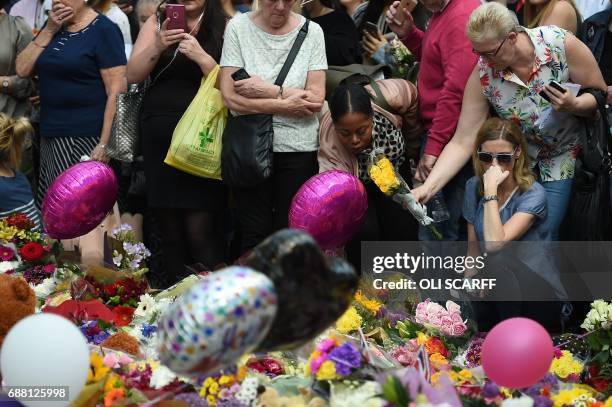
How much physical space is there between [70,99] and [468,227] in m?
2.33

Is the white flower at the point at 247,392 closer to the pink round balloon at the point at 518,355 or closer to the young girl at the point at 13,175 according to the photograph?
the pink round balloon at the point at 518,355

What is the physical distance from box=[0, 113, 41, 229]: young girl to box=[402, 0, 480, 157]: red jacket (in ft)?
6.94

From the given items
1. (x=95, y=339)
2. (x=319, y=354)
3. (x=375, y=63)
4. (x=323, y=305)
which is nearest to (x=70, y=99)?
(x=375, y=63)

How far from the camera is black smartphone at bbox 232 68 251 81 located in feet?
16.9

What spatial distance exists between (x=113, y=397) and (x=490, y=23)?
2.33 meters

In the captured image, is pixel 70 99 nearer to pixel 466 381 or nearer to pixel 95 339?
pixel 95 339

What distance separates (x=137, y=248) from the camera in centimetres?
513

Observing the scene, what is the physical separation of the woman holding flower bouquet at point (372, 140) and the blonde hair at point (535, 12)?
24.4 inches

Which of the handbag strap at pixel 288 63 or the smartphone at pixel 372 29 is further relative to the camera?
the smartphone at pixel 372 29

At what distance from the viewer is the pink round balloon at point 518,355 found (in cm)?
300

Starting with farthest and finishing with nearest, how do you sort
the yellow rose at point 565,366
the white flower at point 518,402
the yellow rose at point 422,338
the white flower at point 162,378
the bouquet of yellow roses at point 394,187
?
the bouquet of yellow roses at point 394,187 < the yellow rose at point 422,338 < the yellow rose at point 565,366 < the white flower at point 162,378 < the white flower at point 518,402

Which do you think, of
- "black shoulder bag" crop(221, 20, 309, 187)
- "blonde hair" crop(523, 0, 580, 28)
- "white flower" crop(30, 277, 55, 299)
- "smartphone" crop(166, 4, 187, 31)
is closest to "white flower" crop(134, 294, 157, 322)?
"white flower" crop(30, 277, 55, 299)

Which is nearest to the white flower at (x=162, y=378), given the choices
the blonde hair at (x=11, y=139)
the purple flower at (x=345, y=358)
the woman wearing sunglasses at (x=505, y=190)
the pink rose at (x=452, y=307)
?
the purple flower at (x=345, y=358)

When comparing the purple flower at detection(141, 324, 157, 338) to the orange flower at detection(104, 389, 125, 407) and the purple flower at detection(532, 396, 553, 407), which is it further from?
the purple flower at detection(532, 396, 553, 407)
